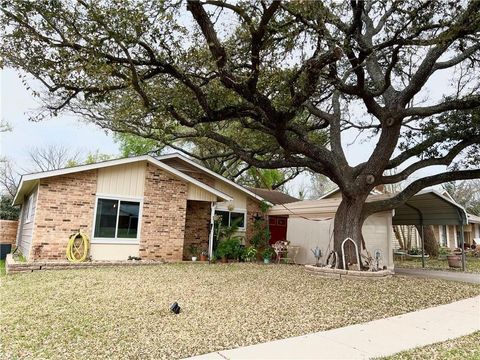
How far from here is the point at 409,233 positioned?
922 inches

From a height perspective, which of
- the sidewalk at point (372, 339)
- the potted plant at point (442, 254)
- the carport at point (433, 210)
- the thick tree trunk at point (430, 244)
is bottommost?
the sidewalk at point (372, 339)

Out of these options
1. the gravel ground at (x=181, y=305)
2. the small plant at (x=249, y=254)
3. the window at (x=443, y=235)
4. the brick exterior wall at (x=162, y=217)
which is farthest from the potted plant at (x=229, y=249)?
the window at (x=443, y=235)

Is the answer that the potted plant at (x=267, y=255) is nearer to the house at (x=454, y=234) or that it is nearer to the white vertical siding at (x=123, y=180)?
the white vertical siding at (x=123, y=180)

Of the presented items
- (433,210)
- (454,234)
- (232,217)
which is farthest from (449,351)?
(454,234)

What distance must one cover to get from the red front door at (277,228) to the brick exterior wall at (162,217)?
5223 millimetres

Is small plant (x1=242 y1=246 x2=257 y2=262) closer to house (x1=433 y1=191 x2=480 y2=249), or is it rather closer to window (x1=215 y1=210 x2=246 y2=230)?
window (x1=215 y1=210 x2=246 y2=230)

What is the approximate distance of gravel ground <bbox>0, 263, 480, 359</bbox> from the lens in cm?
428

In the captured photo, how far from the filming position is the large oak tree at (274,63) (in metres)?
7.10

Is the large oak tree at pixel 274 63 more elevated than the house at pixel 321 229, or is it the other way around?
the large oak tree at pixel 274 63

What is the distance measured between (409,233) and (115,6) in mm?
22317

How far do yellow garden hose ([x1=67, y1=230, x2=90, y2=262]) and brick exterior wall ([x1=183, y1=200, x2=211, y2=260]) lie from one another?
4056 millimetres

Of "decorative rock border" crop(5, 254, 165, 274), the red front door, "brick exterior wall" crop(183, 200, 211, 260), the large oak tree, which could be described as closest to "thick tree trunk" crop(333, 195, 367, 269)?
the large oak tree

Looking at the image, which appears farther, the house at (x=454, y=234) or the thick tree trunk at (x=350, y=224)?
the house at (x=454, y=234)

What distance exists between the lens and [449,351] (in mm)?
4238
